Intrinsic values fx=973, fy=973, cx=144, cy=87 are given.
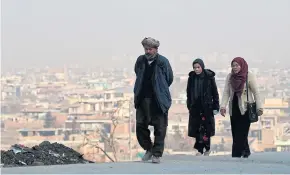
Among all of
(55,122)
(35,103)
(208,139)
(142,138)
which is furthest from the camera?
(35,103)

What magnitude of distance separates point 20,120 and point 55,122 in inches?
191

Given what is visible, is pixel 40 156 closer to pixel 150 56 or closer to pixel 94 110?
pixel 150 56

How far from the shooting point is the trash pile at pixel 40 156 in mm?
10073

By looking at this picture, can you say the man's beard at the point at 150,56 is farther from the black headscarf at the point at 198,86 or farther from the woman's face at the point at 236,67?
the black headscarf at the point at 198,86

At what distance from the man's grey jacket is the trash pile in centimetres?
126

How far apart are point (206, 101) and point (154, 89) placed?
2.14 metres

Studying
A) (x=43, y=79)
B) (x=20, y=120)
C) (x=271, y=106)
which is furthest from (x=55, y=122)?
(x=43, y=79)

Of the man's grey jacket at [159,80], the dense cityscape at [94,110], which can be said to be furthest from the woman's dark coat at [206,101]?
the dense cityscape at [94,110]

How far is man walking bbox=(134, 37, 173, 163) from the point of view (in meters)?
9.73

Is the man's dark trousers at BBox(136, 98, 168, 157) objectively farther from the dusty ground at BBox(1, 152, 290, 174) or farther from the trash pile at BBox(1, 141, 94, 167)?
the trash pile at BBox(1, 141, 94, 167)

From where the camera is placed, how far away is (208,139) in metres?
11.9

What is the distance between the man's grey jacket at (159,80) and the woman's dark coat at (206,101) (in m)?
1.95

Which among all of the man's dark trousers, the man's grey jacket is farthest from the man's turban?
the man's dark trousers

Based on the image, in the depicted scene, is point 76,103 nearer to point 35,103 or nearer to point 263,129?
point 35,103
